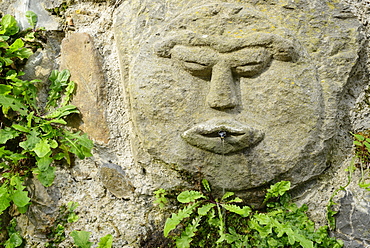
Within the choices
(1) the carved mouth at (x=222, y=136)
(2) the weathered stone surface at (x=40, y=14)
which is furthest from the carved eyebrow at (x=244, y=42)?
(2) the weathered stone surface at (x=40, y=14)

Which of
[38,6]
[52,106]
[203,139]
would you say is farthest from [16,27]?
[203,139]

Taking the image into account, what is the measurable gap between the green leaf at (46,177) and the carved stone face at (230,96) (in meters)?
0.45

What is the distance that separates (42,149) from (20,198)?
0.75 ft

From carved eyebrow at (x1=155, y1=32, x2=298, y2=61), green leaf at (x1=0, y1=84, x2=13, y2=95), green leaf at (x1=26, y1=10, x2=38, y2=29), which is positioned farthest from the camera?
green leaf at (x1=26, y1=10, x2=38, y2=29)

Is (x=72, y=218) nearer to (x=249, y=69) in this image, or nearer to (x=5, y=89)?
(x=5, y=89)

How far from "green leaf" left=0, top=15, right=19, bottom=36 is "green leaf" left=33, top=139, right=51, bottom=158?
22.1 inches

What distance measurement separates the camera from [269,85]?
1.34 m

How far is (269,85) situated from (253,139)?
0.75 ft

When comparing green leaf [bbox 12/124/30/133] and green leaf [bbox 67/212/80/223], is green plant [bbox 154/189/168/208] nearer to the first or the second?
green leaf [bbox 67/212/80/223]

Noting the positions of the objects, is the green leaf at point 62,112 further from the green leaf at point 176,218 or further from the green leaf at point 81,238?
the green leaf at point 176,218

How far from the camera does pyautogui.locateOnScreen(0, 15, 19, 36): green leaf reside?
A: 152 cm

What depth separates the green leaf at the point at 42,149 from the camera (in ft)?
4.40

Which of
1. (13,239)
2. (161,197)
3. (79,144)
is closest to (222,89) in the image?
(161,197)

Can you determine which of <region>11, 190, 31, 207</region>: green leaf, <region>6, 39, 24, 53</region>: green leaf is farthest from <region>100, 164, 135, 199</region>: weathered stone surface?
<region>6, 39, 24, 53</region>: green leaf
